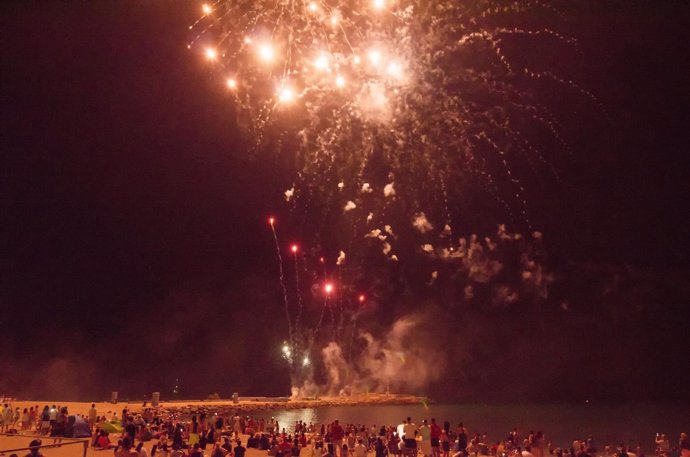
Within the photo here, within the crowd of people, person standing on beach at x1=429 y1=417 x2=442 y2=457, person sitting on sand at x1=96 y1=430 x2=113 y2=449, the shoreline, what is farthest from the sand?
person standing on beach at x1=429 y1=417 x2=442 y2=457

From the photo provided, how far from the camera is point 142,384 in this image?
7906cm

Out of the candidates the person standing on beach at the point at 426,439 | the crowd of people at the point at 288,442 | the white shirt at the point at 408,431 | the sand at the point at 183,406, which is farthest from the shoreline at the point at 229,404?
the person standing on beach at the point at 426,439

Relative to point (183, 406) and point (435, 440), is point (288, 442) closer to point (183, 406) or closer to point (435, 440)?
point (435, 440)

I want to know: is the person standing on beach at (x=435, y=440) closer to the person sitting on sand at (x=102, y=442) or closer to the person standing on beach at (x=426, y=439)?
the person standing on beach at (x=426, y=439)

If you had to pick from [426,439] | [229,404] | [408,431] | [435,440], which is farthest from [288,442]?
[229,404]

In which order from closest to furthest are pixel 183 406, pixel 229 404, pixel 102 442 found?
pixel 102 442 → pixel 183 406 → pixel 229 404

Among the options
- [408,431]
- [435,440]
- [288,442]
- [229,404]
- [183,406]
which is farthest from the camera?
[229,404]

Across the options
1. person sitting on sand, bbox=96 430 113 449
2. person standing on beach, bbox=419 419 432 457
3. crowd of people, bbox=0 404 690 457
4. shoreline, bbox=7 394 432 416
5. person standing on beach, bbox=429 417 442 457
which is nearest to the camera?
crowd of people, bbox=0 404 690 457

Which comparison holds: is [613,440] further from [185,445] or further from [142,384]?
[142,384]

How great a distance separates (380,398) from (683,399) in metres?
74.9

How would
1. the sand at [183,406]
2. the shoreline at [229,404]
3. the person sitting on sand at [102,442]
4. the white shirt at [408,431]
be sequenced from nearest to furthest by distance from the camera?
the sand at [183,406]
the white shirt at [408,431]
the person sitting on sand at [102,442]
the shoreline at [229,404]

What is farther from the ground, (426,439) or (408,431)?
(408,431)

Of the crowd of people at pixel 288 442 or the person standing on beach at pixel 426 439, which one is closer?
the crowd of people at pixel 288 442

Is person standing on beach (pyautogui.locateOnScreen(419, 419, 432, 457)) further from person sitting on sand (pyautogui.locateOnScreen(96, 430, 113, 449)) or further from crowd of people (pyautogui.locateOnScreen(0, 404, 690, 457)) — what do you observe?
person sitting on sand (pyautogui.locateOnScreen(96, 430, 113, 449))
